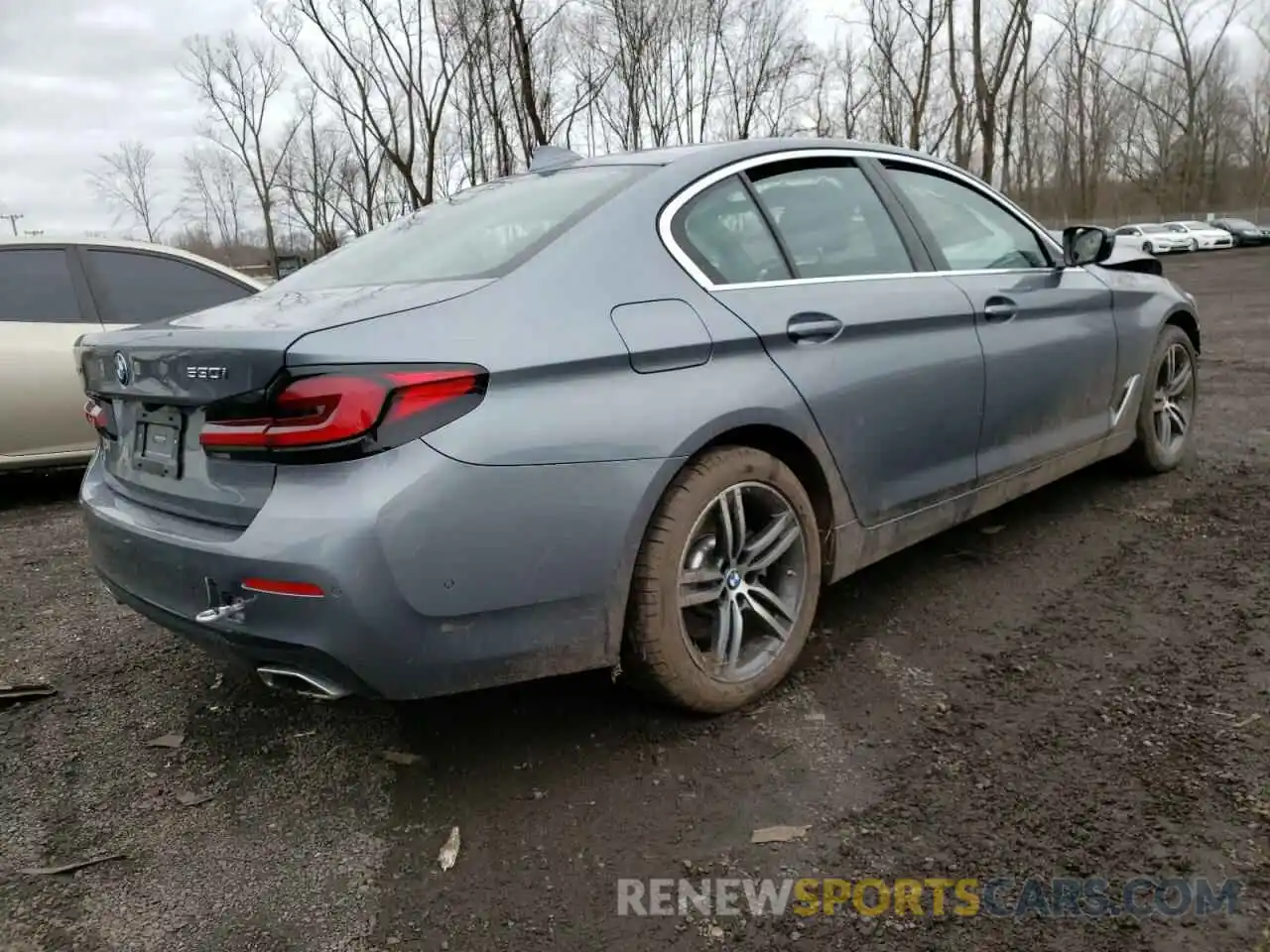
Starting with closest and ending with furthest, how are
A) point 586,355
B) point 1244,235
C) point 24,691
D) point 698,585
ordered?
point 586,355 → point 698,585 → point 24,691 → point 1244,235

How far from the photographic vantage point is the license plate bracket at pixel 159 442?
87.4 inches

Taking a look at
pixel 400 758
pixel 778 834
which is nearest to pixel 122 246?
pixel 400 758

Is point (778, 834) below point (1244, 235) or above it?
below

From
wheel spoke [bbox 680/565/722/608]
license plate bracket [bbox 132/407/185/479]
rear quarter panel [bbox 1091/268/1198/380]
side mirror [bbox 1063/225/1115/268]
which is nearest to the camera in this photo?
license plate bracket [bbox 132/407/185/479]

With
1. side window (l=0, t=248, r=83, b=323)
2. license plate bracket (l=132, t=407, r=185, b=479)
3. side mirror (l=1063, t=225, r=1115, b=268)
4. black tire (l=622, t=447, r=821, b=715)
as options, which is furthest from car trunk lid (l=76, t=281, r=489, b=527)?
side window (l=0, t=248, r=83, b=323)

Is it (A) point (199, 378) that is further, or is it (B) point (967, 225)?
(B) point (967, 225)

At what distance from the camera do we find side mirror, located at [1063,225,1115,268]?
12.7 ft

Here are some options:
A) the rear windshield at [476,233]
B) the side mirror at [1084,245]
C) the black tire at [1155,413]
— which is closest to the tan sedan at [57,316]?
the rear windshield at [476,233]

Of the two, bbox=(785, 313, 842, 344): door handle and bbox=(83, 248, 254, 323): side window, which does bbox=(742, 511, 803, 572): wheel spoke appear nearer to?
bbox=(785, 313, 842, 344): door handle

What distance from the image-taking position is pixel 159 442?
7.49ft

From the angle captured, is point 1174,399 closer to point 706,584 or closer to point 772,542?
point 772,542

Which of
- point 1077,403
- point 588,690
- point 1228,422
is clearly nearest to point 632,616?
point 588,690

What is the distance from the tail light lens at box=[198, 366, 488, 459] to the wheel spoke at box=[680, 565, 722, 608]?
0.74 m

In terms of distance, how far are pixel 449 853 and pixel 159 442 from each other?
3.87 ft
